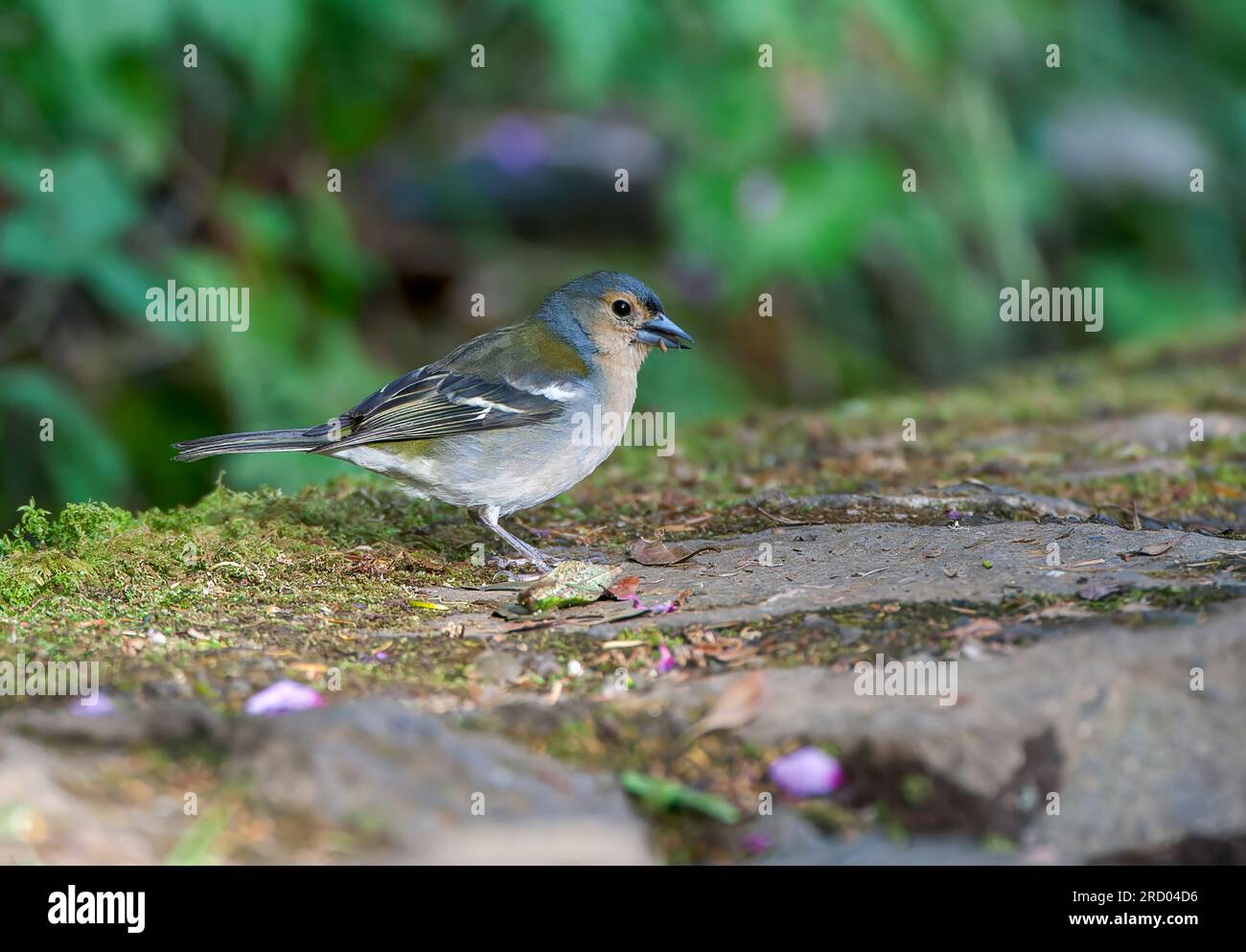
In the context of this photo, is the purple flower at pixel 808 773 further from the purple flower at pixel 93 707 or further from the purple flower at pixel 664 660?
the purple flower at pixel 93 707

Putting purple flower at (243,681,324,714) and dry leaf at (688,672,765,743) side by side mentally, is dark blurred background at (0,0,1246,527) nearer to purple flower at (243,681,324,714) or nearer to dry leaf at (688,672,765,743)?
purple flower at (243,681,324,714)

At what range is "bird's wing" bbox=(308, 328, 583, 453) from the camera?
14.7 feet

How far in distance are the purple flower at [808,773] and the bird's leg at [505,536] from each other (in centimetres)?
169

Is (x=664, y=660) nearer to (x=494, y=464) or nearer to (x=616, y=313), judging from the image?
(x=494, y=464)

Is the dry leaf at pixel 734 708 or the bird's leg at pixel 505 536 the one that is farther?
the bird's leg at pixel 505 536

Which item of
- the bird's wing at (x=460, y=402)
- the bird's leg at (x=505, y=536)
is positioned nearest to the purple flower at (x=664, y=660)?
the bird's leg at (x=505, y=536)

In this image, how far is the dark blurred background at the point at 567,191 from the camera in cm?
605

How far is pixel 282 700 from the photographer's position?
2725mm

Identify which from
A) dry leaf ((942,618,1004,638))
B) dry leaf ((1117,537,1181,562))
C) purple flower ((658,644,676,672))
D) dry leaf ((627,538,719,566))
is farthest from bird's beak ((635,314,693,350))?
dry leaf ((942,618,1004,638))

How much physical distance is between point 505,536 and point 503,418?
1.35 ft

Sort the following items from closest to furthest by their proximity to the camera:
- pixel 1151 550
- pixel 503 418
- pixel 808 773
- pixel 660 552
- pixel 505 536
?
pixel 808 773 < pixel 1151 550 < pixel 660 552 < pixel 505 536 < pixel 503 418

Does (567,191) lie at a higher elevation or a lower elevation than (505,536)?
higher

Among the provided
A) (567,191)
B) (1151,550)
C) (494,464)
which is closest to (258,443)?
(494,464)

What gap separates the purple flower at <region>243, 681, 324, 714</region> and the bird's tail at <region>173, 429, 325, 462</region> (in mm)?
1753
